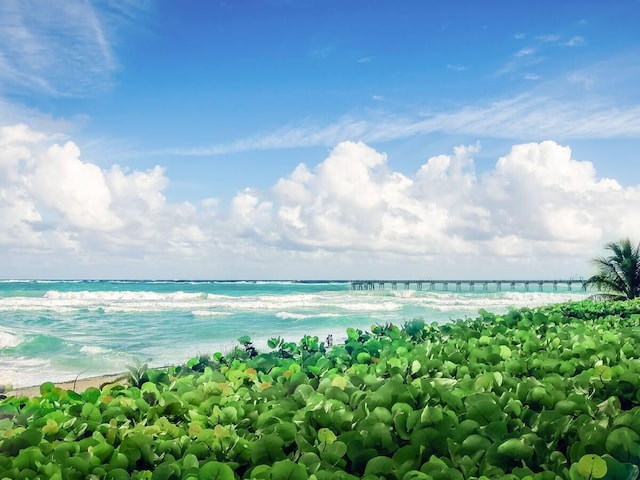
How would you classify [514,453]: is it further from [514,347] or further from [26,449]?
[514,347]

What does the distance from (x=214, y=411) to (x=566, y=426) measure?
1.35 metres

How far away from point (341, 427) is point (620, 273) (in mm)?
29029

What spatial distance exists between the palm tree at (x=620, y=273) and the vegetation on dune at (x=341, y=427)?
26795mm

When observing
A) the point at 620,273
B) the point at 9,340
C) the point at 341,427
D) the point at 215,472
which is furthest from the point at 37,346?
the point at 620,273

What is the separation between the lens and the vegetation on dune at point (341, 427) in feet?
6.25

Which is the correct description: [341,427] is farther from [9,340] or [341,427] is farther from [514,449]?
[9,340]

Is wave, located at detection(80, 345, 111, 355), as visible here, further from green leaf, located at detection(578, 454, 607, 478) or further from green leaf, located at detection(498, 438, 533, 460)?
green leaf, located at detection(578, 454, 607, 478)

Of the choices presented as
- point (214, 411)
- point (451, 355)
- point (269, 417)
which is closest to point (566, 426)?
point (269, 417)

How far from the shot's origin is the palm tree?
27.4 meters

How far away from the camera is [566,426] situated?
2.19 m

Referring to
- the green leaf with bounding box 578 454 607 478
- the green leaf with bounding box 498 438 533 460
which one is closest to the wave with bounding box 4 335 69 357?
the green leaf with bounding box 498 438 533 460

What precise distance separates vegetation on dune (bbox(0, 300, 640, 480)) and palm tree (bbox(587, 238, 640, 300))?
87.9ft

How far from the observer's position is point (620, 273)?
91.7 feet

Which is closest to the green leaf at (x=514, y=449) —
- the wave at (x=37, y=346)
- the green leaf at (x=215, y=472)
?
the green leaf at (x=215, y=472)
